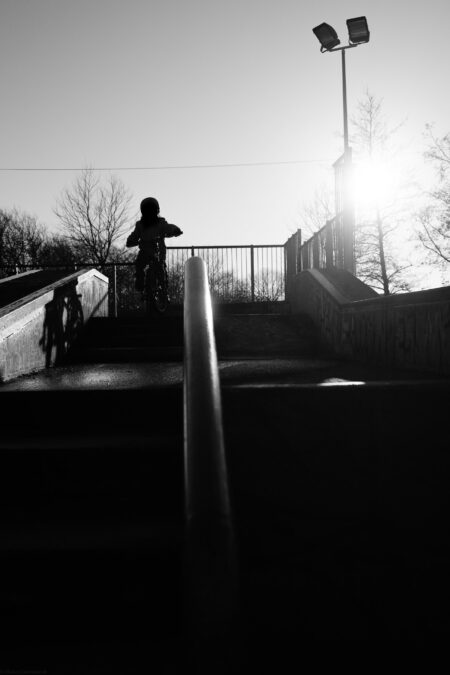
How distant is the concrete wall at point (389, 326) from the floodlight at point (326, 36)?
8668 millimetres

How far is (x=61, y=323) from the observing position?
5.79m

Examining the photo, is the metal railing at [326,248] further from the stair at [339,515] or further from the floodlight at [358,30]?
the floodlight at [358,30]

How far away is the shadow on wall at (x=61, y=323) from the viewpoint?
17.1ft

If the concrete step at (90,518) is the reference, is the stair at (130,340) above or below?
above

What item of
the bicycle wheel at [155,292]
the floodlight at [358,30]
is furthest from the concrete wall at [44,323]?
the floodlight at [358,30]

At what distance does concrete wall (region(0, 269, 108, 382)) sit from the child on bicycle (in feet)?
3.18

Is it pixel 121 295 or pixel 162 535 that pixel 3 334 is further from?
pixel 121 295

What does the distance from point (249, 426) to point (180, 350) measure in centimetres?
336

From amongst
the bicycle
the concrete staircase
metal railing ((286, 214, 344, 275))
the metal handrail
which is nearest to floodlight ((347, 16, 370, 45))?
metal railing ((286, 214, 344, 275))

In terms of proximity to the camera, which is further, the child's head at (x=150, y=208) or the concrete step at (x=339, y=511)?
the child's head at (x=150, y=208)

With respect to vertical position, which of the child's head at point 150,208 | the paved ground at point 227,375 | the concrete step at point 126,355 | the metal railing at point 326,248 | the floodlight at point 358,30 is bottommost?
the paved ground at point 227,375

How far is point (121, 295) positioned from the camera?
49.5 feet

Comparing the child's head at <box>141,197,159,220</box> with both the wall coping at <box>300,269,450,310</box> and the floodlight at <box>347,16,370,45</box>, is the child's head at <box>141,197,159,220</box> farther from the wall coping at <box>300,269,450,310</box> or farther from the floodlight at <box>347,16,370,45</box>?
the floodlight at <box>347,16,370,45</box>

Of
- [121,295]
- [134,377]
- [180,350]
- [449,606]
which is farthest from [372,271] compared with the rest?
[449,606]
